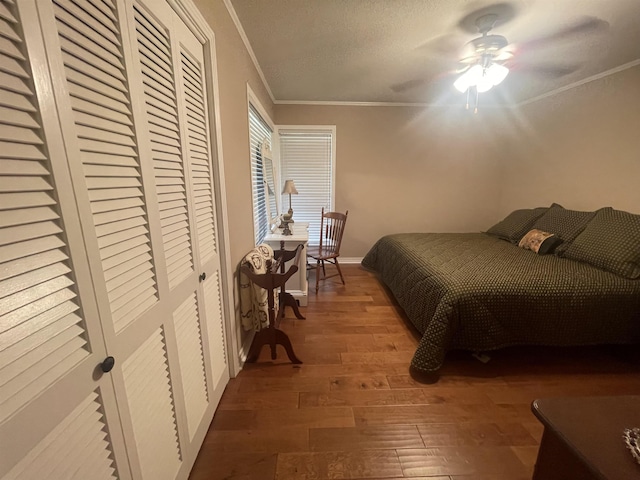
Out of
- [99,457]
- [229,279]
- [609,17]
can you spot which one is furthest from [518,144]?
[99,457]

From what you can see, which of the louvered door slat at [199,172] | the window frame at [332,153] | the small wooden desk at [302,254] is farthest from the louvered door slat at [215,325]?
the window frame at [332,153]

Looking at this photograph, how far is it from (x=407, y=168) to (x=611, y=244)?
7.35ft

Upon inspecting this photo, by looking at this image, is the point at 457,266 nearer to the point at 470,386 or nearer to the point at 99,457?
the point at 470,386

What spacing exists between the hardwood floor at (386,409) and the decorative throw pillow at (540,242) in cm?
91

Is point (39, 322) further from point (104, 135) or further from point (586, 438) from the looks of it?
point (586, 438)

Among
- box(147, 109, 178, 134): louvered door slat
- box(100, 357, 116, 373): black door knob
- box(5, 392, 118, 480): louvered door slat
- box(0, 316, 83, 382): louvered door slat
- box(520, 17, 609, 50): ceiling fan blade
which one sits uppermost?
box(520, 17, 609, 50): ceiling fan blade

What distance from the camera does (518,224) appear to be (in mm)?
2990

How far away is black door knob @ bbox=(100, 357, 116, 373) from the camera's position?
0.65 metres

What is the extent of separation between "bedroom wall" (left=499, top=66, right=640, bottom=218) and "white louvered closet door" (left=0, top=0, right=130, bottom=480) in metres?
3.82

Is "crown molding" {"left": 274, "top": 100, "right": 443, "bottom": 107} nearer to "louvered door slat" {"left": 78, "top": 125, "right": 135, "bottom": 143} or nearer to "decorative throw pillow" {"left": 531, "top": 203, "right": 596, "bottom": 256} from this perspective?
"decorative throw pillow" {"left": 531, "top": 203, "right": 596, "bottom": 256}

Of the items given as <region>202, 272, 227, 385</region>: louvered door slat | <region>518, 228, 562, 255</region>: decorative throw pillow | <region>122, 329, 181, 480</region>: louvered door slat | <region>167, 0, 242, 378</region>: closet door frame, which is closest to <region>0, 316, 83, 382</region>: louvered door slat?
<region>122, 329, 181, 480</region>: louvered door slat

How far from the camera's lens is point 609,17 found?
1.64 metres

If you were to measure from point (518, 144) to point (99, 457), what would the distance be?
470 centimetres

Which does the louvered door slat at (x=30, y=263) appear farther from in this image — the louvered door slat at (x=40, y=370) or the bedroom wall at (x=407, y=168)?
the bedroom wall at (x=407, y=168)
